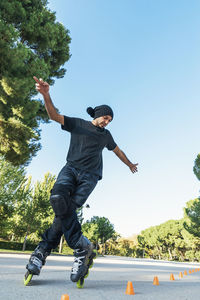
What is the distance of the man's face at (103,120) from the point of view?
8.82ft

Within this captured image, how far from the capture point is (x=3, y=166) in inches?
758

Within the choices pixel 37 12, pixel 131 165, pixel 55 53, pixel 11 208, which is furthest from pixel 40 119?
pixel 11 208

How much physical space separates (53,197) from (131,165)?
1.56m

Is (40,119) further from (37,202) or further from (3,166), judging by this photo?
(37,202)

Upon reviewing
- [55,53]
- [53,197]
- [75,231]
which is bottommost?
[75,231]

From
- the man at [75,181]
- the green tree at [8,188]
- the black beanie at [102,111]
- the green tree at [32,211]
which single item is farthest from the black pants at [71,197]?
the green tree at [32,211]

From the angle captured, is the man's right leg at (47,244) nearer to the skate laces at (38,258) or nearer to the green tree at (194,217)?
the skate laces at (38,258)

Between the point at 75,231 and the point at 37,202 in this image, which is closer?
the point at 75,231

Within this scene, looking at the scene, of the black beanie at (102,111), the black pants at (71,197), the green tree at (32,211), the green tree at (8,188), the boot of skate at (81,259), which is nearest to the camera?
the boot of skate at (81,259)

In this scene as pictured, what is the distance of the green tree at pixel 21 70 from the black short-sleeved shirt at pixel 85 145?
7201 mm

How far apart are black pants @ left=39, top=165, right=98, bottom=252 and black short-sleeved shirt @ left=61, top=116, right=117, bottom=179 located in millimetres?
92

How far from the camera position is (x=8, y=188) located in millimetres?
19375

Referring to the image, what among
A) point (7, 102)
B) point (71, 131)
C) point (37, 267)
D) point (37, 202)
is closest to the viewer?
point (37, 267)

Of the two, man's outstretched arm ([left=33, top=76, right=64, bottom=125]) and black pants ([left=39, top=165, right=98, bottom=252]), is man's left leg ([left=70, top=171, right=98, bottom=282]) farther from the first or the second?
man's outstretched arm ([left=33, top=76, right=64, bottom=125])
